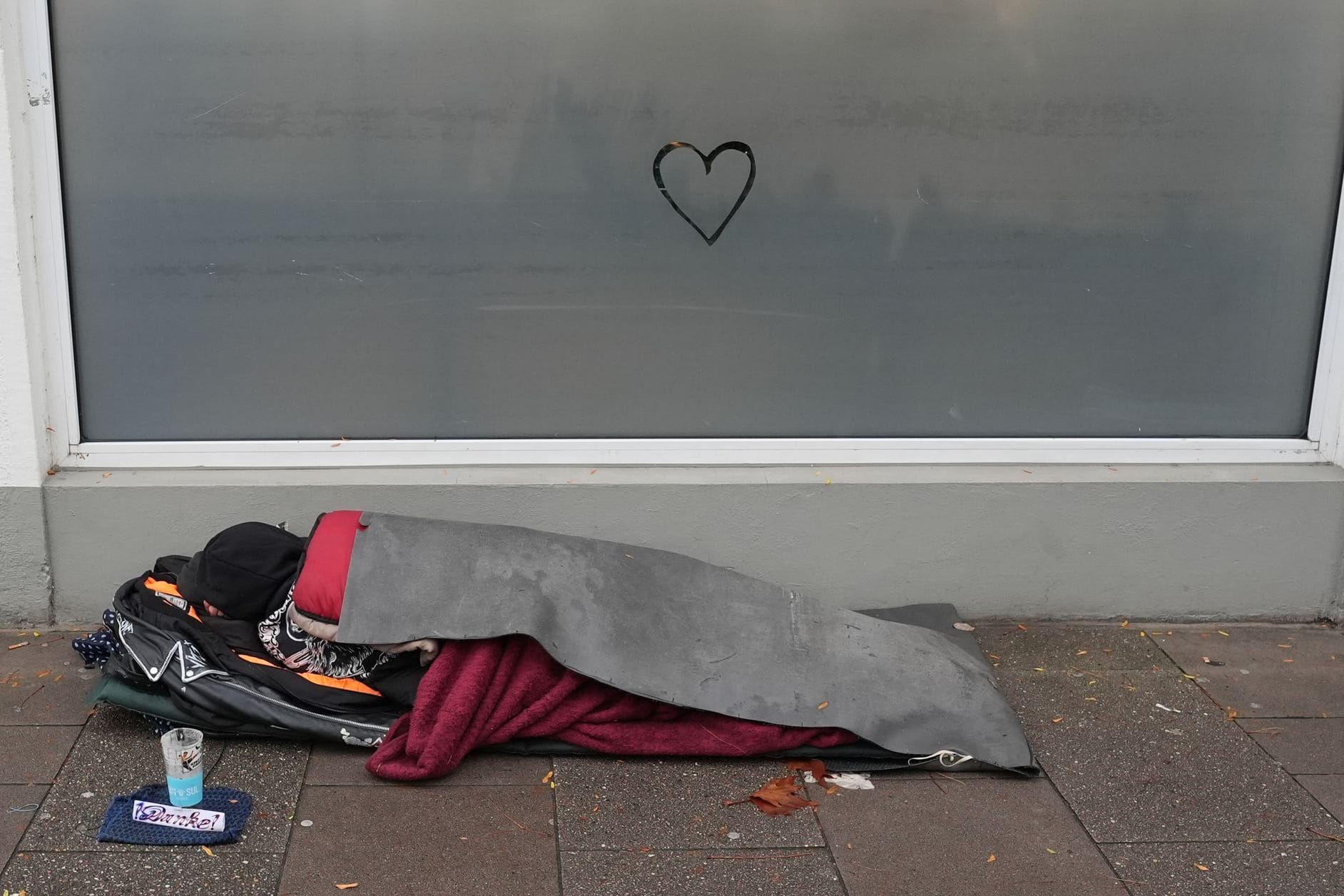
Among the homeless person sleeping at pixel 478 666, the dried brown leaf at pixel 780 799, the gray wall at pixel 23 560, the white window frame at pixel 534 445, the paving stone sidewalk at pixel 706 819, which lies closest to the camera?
the paving stone sidewalk at pixel 706 819

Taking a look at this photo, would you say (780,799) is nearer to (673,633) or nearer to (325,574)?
(673,633)

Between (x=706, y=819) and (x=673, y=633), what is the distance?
0.60 metres

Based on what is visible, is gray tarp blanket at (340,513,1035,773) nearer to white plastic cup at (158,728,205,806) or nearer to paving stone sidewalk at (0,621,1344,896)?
paving stone sidewalk at (0,621,1344,896)

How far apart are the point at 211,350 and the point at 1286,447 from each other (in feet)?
12.6

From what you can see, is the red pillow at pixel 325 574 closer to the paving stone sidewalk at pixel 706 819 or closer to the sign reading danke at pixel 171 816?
the paving stone sidewalk at pixel 706 819

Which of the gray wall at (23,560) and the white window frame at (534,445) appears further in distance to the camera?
the gray wall at (23,560)

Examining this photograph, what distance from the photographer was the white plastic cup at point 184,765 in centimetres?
319

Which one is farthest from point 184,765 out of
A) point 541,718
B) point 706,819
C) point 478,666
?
point 706,819

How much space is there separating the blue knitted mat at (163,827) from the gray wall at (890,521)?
110 centimetres

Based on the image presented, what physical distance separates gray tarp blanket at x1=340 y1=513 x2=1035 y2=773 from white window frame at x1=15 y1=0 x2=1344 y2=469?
51 centimetres

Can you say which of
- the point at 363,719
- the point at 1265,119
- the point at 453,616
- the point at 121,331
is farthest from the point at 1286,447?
the point at 121,331

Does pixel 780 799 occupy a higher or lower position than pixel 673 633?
lower

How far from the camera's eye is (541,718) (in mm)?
3602

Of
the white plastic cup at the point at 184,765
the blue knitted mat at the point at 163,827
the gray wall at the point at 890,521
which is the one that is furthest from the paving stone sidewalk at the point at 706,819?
the gray wall at the point at 890,521
